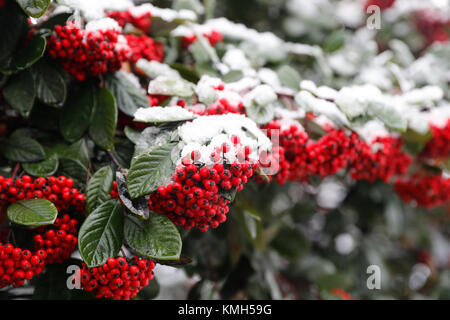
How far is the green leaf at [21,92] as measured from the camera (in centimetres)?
106

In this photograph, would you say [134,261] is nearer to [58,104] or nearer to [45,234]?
[45,234]

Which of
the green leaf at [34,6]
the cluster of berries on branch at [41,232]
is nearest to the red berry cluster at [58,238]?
the cluster of berries on branch at [41,232]

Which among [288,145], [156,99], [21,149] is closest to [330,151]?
[288,145]

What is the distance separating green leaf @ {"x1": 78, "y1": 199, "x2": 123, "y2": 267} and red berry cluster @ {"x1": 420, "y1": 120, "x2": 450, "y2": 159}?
3.91 ft

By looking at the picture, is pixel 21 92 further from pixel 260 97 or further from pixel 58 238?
pixel 260 97

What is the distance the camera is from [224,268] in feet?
5.10

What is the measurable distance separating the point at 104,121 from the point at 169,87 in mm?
207

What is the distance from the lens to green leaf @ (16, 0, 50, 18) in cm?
92

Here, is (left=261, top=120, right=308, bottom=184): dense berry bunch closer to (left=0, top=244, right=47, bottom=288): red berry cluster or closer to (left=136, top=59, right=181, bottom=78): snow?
(left=136, top=59, right=181, bottom=78): snow

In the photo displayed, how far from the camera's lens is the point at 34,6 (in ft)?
3.05

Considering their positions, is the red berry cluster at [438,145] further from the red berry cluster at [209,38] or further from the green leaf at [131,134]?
the green leaf at [131,134]

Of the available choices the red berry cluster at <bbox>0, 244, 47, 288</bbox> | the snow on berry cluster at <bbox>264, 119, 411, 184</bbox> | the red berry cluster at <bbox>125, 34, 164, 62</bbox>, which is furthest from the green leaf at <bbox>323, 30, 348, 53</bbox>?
the red berry cluster at <bbox>0, 244, 47, 288</bbox>

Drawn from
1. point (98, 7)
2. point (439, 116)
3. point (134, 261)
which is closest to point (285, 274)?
point (439, 116)
